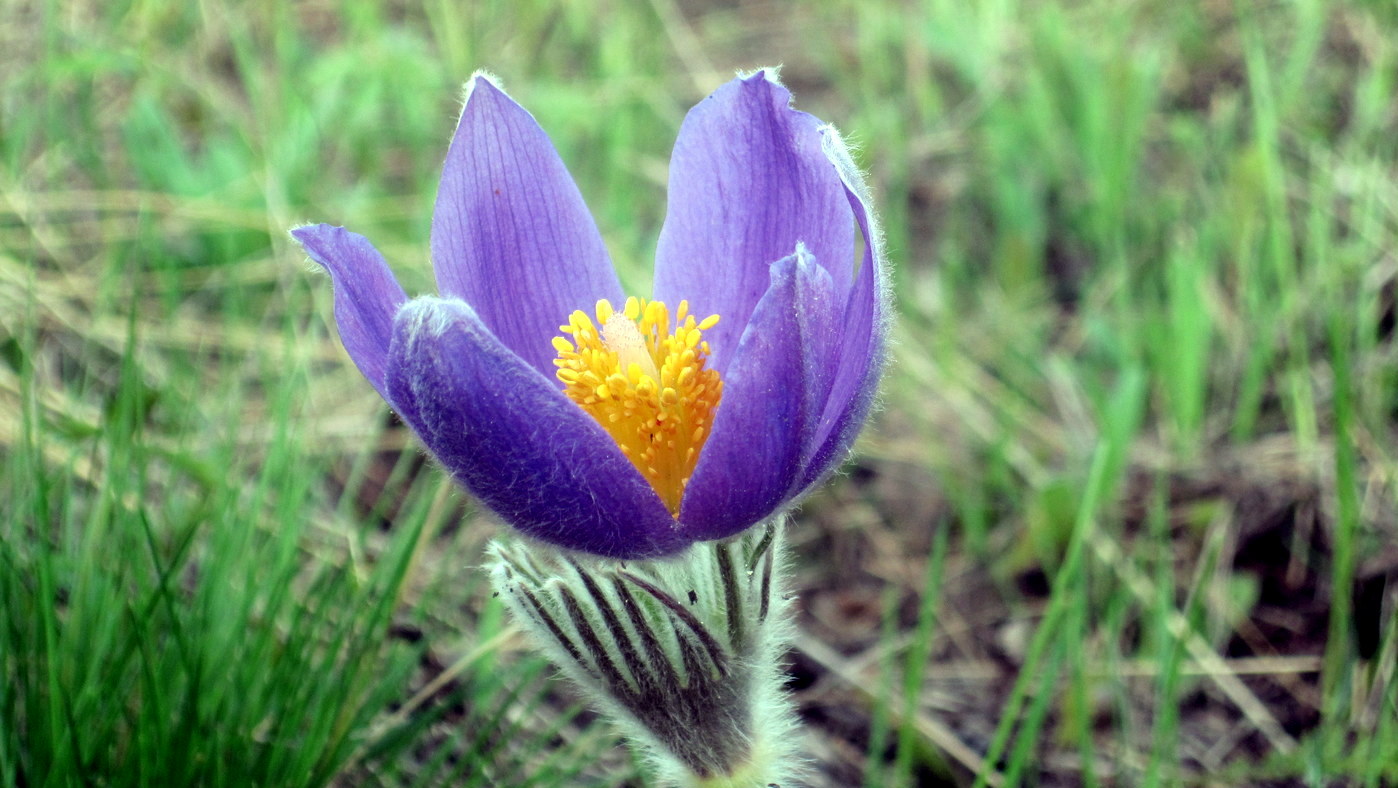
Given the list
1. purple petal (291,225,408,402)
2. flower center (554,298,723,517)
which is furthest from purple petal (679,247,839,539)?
purple petal (291,225,408,402)

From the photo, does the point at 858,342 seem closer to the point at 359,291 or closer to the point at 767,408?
the point at 767,408

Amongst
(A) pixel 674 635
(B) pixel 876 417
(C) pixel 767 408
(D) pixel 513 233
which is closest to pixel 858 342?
(C) pixel 767 408

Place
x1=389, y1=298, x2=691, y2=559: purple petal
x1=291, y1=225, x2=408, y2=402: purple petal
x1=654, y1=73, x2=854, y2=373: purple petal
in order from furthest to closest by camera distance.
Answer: x1=654, y1=73, x2=854, y2=373: purple petal
x1=291, y1=225, x2=408, y2=402: purple petal
x1=389, y1=298, x2=691, y2=559: purple petal

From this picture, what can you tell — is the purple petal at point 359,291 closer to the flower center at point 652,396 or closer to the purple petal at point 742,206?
the flower center at point 652,396

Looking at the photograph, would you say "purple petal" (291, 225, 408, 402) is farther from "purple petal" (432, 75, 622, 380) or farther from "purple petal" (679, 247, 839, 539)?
"purple petal" (679, 247, 839, 539)

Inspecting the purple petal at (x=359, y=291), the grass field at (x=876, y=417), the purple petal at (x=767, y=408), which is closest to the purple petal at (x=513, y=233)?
the purple petal at (x=359, y=291)

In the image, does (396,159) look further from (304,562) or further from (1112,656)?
(1112,656)
